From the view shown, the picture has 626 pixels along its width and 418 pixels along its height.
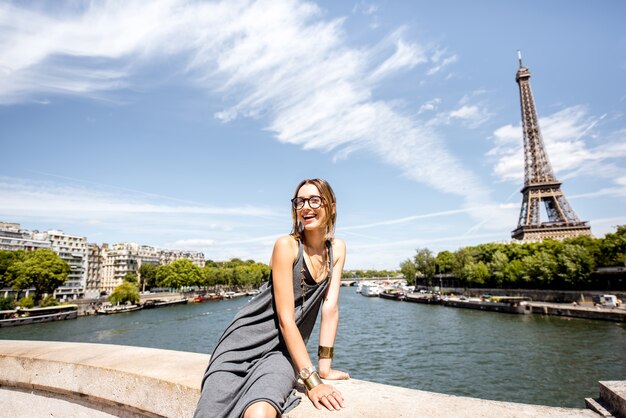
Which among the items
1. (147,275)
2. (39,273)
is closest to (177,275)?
(147,275)

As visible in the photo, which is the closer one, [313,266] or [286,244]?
[286,244]

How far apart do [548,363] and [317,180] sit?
2222 centimetres

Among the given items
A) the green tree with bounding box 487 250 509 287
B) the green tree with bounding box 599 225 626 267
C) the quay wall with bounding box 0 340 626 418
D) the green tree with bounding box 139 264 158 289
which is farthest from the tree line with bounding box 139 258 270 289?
the quay wall with bounding box 0 340 626 418

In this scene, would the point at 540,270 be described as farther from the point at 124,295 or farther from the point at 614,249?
the point at 124,295

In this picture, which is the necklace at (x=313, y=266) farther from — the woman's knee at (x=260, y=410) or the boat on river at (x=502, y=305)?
the boat on river at (x=502, y=305)

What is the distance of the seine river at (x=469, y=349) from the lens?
15930 mm

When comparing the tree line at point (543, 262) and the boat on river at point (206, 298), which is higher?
the tree line at point (543, 262)

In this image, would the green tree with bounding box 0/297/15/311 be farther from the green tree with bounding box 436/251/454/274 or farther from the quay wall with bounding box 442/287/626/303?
the green tree with bounding box 436/251/454/274

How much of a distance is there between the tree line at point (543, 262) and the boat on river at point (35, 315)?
62.5 metres

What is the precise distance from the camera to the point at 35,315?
46.0 meters

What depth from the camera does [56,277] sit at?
5884cm

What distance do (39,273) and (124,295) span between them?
12664 millimetres

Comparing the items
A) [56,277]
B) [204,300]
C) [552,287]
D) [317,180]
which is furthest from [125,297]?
[317,180]

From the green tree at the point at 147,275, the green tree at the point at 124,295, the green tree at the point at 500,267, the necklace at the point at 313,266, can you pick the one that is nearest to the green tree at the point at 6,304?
the green tree at the point at 124,295
